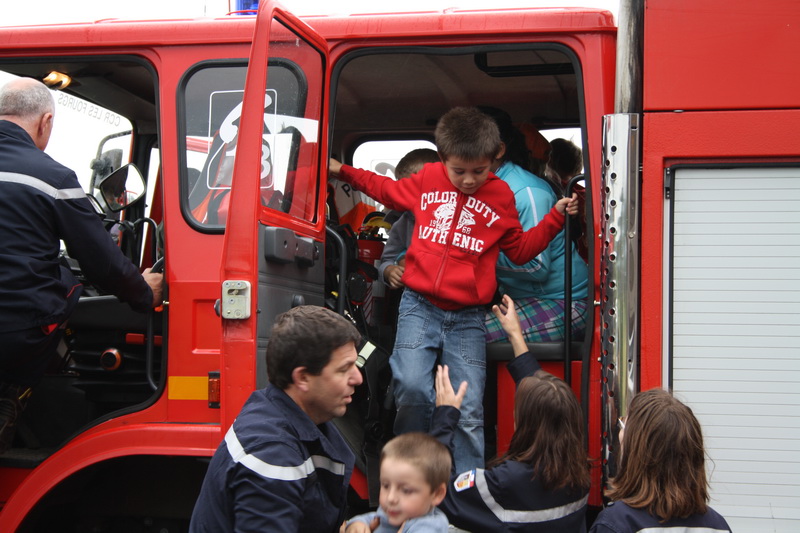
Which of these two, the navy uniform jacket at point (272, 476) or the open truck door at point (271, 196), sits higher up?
the open truck door at point (271, 196)

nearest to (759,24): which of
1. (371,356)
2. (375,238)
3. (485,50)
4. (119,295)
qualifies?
(485,50)

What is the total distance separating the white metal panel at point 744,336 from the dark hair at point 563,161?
4.78ft

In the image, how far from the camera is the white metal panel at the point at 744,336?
2.64 metres

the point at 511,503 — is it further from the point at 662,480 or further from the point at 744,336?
the point at 744,336

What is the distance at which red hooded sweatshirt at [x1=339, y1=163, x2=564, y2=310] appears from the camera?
3.17 meters

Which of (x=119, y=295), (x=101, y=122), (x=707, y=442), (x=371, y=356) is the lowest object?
(x=707, y=442)

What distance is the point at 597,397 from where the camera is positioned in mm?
→ 2867

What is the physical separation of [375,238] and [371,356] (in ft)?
3.81

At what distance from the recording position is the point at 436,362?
10.9 feet

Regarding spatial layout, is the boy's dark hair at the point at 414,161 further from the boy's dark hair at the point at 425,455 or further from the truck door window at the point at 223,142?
the boy's dark hair at the point at 425,455

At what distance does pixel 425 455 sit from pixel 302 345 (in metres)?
0.50

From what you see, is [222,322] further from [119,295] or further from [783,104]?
[783,104]

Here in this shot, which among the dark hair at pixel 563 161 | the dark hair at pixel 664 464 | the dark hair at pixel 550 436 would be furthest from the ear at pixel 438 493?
the dark hair at pixel 563 161

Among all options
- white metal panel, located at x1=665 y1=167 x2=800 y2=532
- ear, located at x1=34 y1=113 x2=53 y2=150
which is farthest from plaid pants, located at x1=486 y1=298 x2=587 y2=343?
ear, located at x1=34 y1=113 x2=53 y2=150
